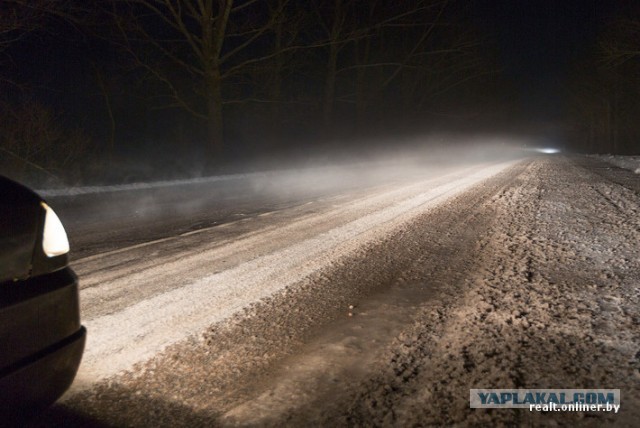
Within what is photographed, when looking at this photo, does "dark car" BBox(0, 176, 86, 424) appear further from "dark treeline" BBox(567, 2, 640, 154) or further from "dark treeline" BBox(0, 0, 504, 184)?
"dark treeline" BBox(567, 2, 640, 154)

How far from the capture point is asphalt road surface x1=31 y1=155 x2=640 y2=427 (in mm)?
2053

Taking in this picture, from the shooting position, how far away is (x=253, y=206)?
8.49 metres

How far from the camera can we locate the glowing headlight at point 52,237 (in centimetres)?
189

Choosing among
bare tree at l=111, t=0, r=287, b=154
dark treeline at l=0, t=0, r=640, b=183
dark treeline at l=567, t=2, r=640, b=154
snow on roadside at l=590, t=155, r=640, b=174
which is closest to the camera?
dark treeline at l=0, t=0, r=640, b=183

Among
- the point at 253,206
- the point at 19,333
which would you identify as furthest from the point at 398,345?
the point at 253,206

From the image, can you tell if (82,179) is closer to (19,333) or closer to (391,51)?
(19,333)

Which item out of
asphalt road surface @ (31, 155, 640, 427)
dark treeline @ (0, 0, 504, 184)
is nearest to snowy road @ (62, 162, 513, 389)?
asphalt road surface @ (31, 155, 640, 427)

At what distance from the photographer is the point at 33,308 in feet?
5.52

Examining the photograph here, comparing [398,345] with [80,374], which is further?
[398,345]

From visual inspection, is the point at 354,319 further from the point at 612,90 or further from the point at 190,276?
the point at 612,90

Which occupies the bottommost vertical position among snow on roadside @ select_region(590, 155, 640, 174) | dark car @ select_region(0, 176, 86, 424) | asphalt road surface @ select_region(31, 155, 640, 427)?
asphalt road surface @ select_region(31, 155, 640, 427)

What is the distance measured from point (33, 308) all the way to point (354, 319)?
6.39 ft

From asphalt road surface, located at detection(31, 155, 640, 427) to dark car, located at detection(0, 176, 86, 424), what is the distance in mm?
360

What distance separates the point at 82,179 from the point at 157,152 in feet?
37.9
